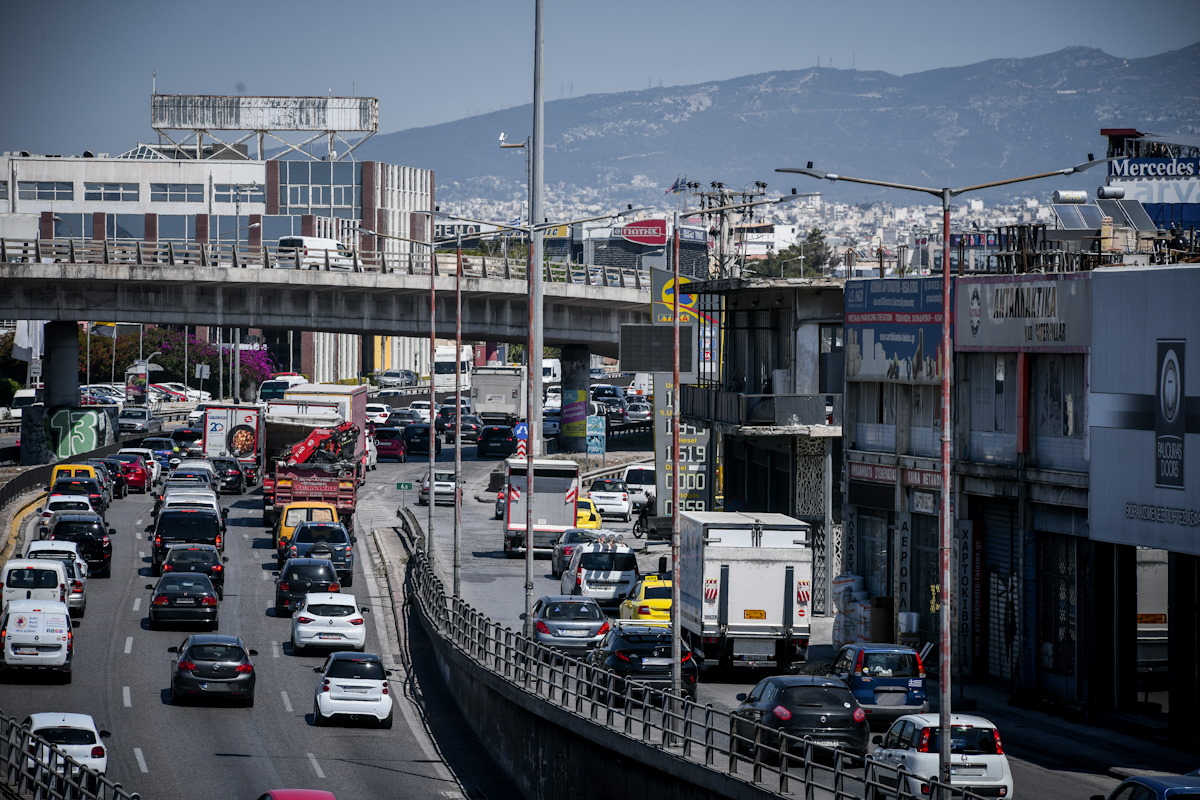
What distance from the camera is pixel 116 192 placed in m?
159

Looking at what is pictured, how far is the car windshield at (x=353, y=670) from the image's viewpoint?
35438 millimetres

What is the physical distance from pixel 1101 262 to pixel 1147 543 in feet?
27.6

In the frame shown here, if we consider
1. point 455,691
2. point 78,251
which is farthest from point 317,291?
point 455,691

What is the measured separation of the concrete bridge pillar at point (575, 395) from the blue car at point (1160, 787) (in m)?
67.8

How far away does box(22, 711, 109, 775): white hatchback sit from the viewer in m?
27.4

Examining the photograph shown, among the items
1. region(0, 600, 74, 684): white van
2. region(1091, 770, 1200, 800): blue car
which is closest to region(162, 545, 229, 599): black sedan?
region(0, 600, 74, 684): white van

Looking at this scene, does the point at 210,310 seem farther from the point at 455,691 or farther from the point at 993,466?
the point at 993,466

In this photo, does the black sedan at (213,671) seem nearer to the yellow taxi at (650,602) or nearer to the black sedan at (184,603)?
the black sedan at (184,603)

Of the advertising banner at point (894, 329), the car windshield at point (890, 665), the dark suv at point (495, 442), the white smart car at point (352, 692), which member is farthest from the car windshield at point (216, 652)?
the dark suv at point (495, 442)

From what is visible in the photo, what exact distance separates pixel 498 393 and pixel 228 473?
2476cm

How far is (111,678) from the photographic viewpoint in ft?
124

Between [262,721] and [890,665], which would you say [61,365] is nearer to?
[262,721]

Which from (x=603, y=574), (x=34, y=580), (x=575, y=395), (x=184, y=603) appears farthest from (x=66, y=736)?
(x=575, y=395)

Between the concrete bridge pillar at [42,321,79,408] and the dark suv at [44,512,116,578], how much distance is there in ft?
89.2
